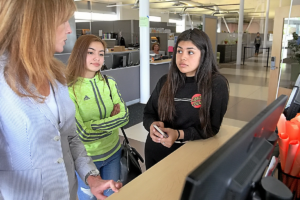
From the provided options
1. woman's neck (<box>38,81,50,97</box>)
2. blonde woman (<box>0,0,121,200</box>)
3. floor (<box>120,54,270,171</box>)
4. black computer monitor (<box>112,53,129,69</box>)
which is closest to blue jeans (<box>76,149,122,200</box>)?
blonde woman (<box>0,0,121,200</box>)

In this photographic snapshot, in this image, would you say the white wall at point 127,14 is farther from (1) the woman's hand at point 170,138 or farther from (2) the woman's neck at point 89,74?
(1) the woman's hand at point 170,138

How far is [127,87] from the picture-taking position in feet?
17.0

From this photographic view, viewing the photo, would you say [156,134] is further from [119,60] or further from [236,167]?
[119,60]

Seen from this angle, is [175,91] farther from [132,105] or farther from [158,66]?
[158,66]

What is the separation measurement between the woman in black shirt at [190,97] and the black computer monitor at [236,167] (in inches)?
33.6

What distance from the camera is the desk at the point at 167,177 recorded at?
95 cm

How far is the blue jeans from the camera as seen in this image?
5.22 ft

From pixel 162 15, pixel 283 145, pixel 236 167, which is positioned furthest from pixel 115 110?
pixel 162 15

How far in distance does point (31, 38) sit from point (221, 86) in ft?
3.43

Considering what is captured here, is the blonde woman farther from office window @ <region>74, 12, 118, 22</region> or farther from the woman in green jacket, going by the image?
office window @ <region>74, 12, 118, 22</region>

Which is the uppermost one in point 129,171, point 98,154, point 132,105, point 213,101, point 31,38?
point 31,38

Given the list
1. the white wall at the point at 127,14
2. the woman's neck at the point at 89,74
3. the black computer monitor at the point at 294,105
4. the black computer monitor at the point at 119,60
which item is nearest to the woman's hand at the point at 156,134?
the woman's neck at the point at 89,74

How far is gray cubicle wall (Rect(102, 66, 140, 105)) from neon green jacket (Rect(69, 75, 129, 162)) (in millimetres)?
3197

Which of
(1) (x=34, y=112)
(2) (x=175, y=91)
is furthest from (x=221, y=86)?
(1) (x=34, y=112)
